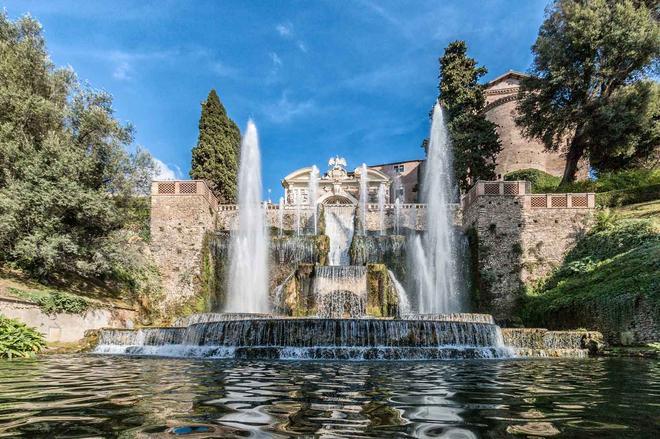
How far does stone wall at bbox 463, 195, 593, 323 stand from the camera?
68.2 ft

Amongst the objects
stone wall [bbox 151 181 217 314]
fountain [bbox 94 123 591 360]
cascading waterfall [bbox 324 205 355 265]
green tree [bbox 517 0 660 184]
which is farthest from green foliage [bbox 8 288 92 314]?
green tree [bbox 517 0 660 184]

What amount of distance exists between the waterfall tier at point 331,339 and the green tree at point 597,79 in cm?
2051

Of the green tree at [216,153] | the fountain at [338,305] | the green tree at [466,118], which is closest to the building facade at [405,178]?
the green tree at [466,118]

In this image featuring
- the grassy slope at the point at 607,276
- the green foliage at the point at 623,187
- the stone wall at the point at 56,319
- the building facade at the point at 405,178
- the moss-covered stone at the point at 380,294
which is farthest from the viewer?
the building facade at the point at 405,178

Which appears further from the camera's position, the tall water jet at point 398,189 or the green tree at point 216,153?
the tall water jet at point 398,189

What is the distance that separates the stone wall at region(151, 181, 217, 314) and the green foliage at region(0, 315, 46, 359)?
9.60m

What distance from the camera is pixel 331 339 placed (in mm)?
9867

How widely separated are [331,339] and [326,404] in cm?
643

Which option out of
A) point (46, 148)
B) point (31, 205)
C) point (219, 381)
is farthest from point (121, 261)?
point (219, 381)

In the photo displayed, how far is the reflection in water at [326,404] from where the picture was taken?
2.68 metres

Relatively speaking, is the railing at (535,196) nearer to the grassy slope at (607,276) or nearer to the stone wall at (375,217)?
the grassy slope at (607,276)

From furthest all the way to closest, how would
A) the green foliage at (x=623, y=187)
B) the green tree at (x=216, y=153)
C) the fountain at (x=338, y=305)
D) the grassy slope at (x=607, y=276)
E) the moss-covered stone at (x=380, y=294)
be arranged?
the green tree at (x=216, y=153)
the green foliage at (x=623, y=187)
the moss-covered stone at (x=380, y=294)
the grassy slope at (x=607, y=276)
the fountain at (x=338, y=305)

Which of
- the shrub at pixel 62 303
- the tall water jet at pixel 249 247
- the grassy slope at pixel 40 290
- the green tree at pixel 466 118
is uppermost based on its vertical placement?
the green tree at pixel 466 118

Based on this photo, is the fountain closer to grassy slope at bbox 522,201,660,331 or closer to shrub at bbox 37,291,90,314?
shrub at bbox 37,291,90,314
